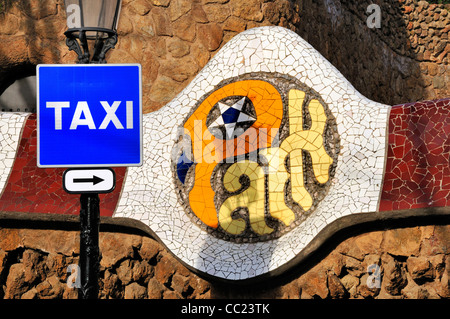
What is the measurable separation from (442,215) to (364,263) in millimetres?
535

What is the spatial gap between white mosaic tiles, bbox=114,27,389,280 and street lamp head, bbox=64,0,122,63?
1.48m

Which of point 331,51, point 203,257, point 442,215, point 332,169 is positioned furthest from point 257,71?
point 331,51


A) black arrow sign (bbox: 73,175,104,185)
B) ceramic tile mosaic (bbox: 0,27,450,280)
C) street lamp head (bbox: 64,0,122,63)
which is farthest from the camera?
ceramic tile mosaic (bbox: 0,27,450,280)

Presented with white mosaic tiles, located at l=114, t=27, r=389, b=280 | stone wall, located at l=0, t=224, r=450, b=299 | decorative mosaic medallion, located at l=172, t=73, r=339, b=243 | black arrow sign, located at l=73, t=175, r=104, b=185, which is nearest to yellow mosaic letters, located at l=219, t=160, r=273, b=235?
decorative mosaic medallion, located at l=172, t=73, r=339, b=243

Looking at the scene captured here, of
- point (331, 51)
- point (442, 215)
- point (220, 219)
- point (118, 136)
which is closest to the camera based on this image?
point (118, 136)

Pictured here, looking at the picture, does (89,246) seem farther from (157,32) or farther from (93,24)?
(157,32)

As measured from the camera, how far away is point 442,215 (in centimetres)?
361

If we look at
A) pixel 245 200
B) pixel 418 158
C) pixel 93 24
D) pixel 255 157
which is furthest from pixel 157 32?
pixel 418 158

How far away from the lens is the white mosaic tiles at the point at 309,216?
398cm

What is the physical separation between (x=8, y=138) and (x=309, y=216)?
7.63 feet

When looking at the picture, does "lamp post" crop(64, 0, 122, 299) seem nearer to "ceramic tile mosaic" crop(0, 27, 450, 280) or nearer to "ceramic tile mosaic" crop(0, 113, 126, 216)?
"ceramic tile mosaic" crop(0, 27, 450, 280)

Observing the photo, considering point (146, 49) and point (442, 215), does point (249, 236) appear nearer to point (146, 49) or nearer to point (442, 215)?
point (442, 215)

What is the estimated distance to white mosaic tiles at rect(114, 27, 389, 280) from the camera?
13.1ft

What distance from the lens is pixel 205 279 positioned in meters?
4.13
